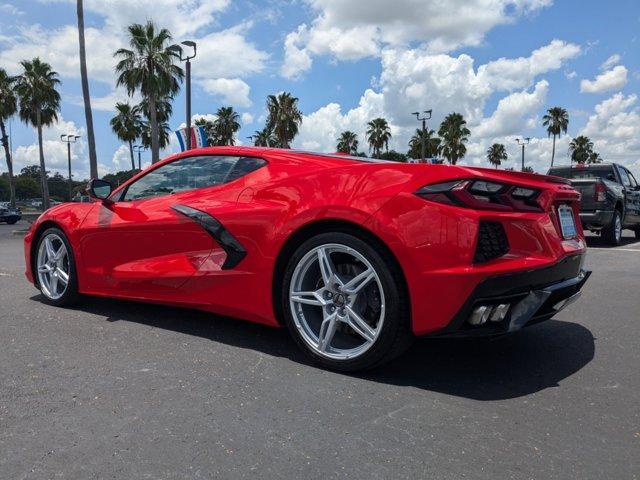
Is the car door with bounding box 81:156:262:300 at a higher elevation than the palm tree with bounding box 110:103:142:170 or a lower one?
lower

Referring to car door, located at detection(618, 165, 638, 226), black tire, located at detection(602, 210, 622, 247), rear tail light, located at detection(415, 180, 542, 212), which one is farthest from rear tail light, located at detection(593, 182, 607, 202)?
rear tail light, located at detection(415, 180, 542, 212)

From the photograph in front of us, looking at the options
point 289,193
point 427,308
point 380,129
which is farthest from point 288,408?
point 380,129

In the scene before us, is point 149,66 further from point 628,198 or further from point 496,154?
point 496,154

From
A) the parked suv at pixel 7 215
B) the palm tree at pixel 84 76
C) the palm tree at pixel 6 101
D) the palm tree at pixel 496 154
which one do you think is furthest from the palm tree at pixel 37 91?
the palm tree at pixel 496 154

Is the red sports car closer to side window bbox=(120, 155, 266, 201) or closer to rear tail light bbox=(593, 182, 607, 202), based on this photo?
side window bbox=(120, 155, 266, 201)

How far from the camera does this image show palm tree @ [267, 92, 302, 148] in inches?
1921

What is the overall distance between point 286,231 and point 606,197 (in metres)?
9.19

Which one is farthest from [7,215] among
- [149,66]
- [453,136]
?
[453,136]

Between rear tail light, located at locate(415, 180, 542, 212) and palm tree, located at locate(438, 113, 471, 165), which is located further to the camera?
palm tree, located at locate(438, 113, 471, 165)

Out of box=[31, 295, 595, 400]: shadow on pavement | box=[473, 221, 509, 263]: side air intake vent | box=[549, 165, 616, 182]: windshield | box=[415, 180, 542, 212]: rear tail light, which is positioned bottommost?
box=[31, 295, 595, 400]: shadow on pavement

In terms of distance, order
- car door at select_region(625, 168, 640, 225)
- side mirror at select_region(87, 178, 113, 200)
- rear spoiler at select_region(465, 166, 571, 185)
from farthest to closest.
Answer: car door at select_region(625, 168, 640, 225)
side mirror at select_region(87, 178, 113, 200)
rear spoiler at select_region(465, 166, 571, 185)

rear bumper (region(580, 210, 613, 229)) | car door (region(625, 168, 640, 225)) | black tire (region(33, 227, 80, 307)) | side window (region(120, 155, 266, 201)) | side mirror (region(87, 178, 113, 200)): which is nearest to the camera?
side window (region(120, 155, 266, 201))

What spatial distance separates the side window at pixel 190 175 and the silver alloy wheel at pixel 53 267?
0.90 meters

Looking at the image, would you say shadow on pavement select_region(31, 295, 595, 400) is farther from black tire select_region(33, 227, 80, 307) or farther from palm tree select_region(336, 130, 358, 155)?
palm tree select_region(336, 130, 358, 155)
